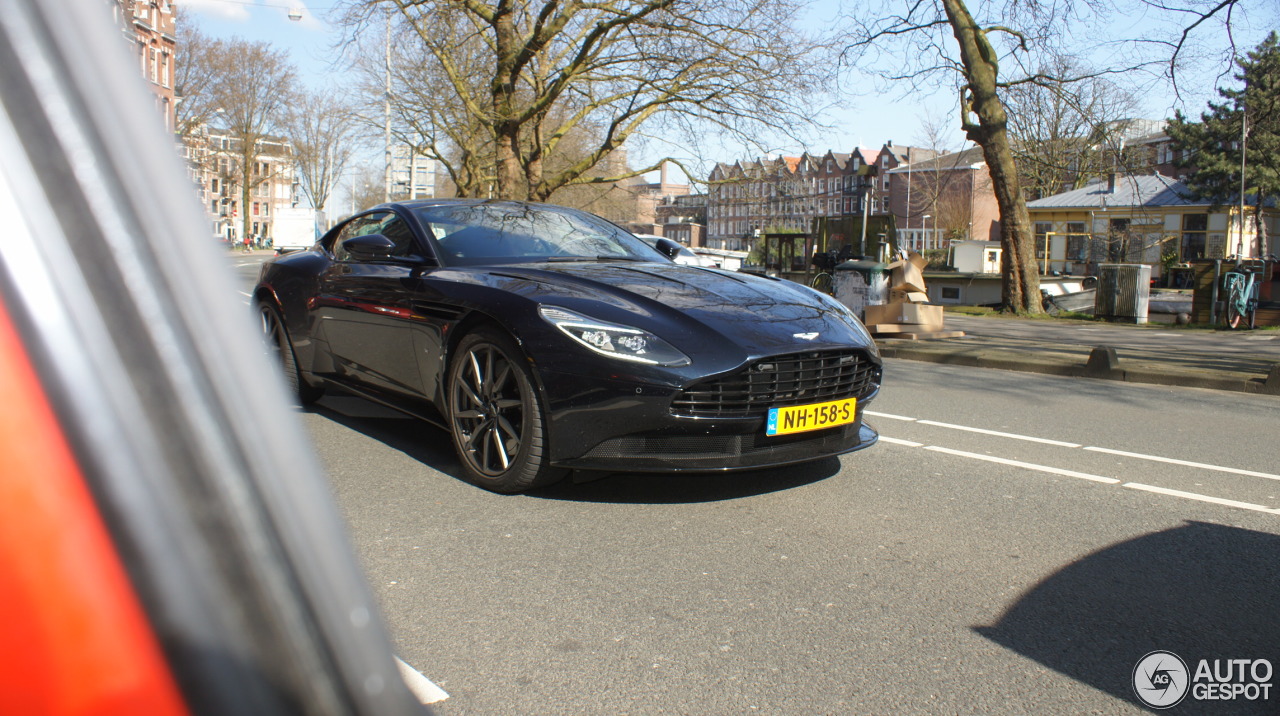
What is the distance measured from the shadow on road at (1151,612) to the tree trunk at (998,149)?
16.3 metres

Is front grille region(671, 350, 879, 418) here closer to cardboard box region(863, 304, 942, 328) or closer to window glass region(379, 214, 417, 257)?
window glass region(379, 214, 417, 257)

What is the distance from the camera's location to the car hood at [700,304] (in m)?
4.28

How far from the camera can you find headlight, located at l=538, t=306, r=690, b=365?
412 centimetres

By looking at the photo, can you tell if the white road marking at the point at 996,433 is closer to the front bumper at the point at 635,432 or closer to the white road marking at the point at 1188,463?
the white road marking at the point at 1188,463

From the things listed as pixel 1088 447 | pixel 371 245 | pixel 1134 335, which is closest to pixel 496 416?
pixel 371 245

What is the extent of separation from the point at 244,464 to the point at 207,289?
0.42 feet

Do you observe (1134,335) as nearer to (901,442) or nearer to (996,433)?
(996,433)

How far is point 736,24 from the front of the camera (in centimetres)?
1903

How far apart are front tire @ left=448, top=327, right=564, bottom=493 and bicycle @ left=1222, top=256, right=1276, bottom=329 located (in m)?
16.0

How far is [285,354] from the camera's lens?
6.81 meters

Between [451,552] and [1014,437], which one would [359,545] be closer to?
[451,552]

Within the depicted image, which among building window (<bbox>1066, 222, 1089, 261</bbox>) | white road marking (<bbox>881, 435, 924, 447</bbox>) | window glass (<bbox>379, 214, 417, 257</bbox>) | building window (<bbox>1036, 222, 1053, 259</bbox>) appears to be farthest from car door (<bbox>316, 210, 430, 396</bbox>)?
building window (<bbox>1036, 222, 1053, 259</bbox>)

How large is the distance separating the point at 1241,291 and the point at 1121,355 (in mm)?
6599

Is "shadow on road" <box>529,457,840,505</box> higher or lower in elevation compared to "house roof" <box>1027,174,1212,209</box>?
lower
